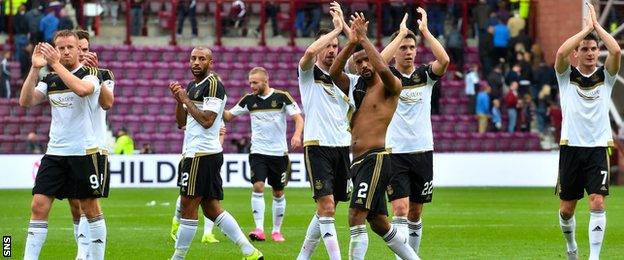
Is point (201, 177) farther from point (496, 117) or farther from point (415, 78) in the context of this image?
point (496, 117)

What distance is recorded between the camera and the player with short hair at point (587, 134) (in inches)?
558

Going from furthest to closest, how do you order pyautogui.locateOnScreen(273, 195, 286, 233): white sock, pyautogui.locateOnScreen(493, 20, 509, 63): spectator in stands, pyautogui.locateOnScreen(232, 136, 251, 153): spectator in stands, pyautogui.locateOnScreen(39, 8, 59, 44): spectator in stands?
pyautogui.locateOnScreen(493, 20, 509, 63): spectator in stands
pyautogui.locateOnScreen(39, 8, 59, 44): spectator in stands
pyautogui.locateOnScreen(232, 136, 251, 153): spectator in stands
pyautogui.locateOnScreen(273, 195, 286, 233): white sock

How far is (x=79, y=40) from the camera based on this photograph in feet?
44.0

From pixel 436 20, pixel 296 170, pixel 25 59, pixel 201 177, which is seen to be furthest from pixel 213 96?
pixel 436 20

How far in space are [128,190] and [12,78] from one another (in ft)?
26.1

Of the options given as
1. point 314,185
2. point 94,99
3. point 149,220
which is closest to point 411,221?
point 314,185

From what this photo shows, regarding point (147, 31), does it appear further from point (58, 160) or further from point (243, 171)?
point (58, 160)

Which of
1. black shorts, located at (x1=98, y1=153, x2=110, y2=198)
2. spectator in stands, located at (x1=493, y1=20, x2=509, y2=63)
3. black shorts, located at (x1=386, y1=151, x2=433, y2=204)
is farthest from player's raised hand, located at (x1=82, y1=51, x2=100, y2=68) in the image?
spectator in stands, located at (x1=493, y1=20, x2=509, y2=63)

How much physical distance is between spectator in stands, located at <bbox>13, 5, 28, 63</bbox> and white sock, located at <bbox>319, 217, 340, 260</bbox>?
25455 mm

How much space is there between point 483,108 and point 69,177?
25858mm

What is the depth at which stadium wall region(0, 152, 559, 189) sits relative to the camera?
3186cm

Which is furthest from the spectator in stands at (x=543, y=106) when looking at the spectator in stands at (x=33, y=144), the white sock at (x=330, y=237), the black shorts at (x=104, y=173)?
the black shorts at (x=104, y=173)

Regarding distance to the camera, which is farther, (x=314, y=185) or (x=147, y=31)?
(x=147, y=31)

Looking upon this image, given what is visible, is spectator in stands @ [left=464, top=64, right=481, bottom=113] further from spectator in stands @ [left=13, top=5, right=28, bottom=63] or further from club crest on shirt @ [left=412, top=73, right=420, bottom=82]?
club crest on shirt @ [left=412, top=73, right=420, bottom=82]
